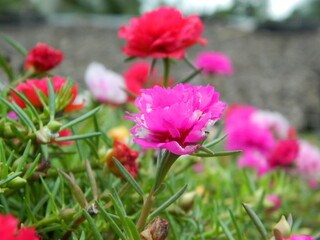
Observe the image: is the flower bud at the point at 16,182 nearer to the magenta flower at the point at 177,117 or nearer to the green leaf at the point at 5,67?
the magenta flower at the point at 177,117

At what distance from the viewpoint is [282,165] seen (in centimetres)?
104

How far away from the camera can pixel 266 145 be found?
1.17 metres

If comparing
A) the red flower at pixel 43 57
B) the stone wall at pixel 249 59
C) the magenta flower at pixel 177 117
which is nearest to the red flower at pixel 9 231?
the magenta flower at pixel 177 117

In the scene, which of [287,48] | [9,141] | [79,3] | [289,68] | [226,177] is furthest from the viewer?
[79,3]

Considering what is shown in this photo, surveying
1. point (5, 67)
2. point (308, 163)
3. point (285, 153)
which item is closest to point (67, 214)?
point (5, 67)

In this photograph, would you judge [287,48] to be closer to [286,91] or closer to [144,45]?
[286,91]

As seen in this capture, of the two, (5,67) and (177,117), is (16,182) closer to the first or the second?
(177,117)

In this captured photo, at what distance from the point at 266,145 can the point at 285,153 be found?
0.50ft

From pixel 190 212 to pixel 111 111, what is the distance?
75 cm

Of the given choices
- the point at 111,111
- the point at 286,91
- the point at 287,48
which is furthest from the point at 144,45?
the point at 287,48

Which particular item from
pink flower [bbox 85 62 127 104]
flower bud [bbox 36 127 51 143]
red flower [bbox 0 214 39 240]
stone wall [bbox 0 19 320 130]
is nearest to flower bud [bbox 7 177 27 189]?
flower bud [bbox 36 127 51 143]

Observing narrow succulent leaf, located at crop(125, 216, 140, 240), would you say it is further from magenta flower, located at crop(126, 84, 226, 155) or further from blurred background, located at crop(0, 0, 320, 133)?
blurred background, located at crop(0, 0, 320, 133)

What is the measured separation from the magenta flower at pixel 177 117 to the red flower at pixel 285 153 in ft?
2.31

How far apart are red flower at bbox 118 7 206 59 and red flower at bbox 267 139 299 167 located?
527 mm
